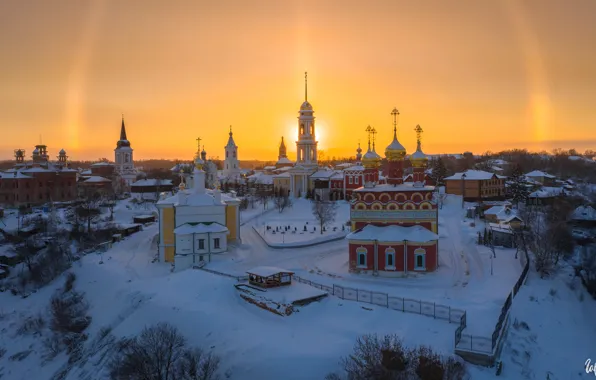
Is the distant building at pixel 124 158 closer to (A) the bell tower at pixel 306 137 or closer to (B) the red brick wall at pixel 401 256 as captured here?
(A) the bell tower at pixel 306 137

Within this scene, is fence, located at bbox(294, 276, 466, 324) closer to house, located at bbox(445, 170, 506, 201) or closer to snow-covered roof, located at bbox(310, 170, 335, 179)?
house, located at bbox(445, 170, 506, 201)

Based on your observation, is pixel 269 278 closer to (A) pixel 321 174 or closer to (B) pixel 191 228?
(B) pixel 191 228

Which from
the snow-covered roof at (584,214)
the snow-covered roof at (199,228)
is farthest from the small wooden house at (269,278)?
the snow-covered roof at (584,214)

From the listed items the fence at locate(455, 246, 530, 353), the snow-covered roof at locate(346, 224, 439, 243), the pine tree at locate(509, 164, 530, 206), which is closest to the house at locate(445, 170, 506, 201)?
the pine tree at locate(509, 164, 530, 206)

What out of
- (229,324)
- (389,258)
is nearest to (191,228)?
(389,258)

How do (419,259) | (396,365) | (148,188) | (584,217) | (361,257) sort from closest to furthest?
1. (396,365)
2. (419,259)
3. (361,257)
4. (584,217)
5. (148,188)
